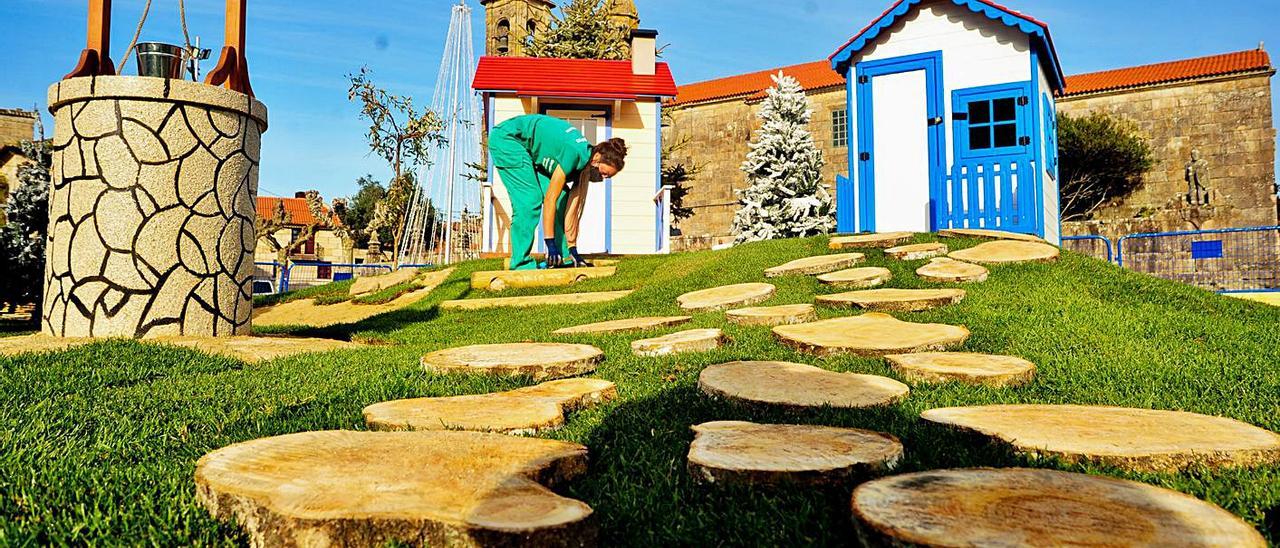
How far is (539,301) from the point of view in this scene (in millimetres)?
7207

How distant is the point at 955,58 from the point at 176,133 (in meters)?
9.00

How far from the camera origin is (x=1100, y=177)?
28.8 meters

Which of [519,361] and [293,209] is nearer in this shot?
[519,361]

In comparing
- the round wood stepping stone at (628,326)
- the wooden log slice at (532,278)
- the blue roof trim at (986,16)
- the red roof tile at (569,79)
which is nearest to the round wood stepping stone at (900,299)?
the round wood stepping stone at (628,326)

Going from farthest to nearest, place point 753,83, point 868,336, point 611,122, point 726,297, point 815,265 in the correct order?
point 753,83 → point 611,122 → point 815,265 → point 726,297 → point 868,336

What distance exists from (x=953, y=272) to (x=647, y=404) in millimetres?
3864

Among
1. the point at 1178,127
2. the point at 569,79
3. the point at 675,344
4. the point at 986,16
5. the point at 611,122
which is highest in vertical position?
the point at 1178,127

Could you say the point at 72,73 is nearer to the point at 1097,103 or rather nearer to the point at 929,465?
the point at 929,465

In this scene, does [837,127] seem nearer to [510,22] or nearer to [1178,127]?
[1178,127]

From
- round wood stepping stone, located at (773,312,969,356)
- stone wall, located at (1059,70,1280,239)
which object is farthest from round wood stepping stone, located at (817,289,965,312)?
stone wall, located at (1059,70,1280,239)

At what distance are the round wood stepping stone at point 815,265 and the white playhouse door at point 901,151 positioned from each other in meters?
3.35

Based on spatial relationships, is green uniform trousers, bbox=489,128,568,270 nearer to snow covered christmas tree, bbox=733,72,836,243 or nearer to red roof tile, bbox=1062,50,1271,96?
snow covered christmas tree, bbox=733,72,836,243

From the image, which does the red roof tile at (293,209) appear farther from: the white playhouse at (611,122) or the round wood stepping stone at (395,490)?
the round wood stepping stone at (395,490)

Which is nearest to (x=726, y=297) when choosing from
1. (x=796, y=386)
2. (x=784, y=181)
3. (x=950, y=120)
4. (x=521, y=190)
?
(x=796, y=386)
